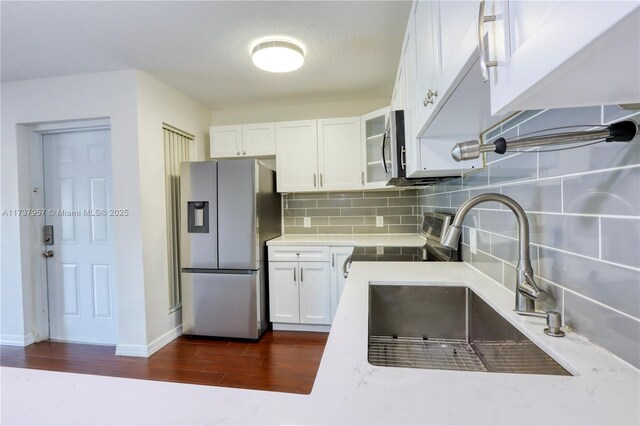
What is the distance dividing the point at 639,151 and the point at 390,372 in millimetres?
624

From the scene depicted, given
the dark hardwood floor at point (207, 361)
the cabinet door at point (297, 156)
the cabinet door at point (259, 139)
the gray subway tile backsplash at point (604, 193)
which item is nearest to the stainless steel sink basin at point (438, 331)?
the gray subway tile backsplash at point (604, 193)

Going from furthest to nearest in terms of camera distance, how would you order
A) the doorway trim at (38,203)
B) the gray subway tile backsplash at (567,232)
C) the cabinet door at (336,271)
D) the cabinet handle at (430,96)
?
the cabinet door at (336,271) < the doorway trim at (38,203) < the cabinet handle at (430,96) < the gray subway tile backsplash at (567,232)

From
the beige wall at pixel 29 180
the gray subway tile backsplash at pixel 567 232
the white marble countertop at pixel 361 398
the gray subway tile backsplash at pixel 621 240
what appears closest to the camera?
the white marble countertop at pixel 361 398

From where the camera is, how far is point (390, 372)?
58 centimetres

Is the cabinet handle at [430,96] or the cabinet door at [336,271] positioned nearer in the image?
the cabinet handle at [430,96]

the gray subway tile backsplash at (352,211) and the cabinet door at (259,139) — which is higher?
the cabinet door at (259,139)

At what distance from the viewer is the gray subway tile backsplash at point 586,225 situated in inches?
22.3

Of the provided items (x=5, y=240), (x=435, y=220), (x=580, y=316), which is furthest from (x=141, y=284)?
(x=580, y=316)

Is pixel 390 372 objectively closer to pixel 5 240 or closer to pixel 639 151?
pixel 639 151

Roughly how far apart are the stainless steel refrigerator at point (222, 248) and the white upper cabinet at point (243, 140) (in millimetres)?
515

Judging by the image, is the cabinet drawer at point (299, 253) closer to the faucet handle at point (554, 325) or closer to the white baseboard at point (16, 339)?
the faucet handle at point (554, 325)

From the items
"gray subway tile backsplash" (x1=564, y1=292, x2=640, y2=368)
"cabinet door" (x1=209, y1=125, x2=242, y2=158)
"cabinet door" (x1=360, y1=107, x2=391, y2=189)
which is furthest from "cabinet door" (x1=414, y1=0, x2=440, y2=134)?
"cabinet door" (x1=209, y1=125, x2=242, y2=158)

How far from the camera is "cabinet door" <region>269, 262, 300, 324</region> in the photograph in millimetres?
2793

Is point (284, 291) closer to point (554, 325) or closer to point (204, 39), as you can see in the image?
point (204, 39)
